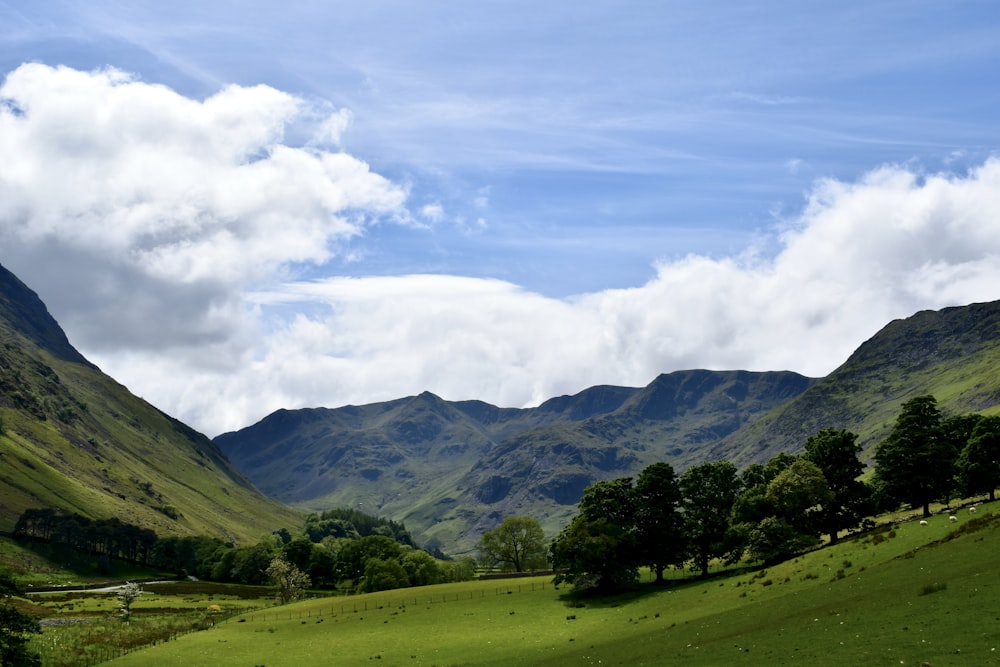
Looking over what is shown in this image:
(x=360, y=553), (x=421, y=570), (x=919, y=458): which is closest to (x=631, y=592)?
(x=919, y=458)

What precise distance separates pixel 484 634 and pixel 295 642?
891 inches

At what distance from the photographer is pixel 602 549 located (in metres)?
96.3

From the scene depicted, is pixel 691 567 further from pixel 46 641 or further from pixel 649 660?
pixel 46 641

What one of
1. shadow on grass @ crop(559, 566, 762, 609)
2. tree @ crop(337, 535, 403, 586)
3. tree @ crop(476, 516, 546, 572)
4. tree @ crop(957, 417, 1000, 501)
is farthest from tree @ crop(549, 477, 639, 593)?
tree @ crop(337, 535, 403, 586)

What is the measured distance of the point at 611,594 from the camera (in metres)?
95.9

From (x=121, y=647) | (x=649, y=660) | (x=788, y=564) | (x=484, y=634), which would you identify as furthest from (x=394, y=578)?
Answer: (x=649, y=660)

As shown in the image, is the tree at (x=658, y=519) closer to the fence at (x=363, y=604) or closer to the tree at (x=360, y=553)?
the fence at (x=363, y=604)

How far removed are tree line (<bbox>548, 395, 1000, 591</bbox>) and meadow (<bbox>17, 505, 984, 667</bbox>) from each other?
4.80 meters

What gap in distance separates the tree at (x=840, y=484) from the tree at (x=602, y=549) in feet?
86.1

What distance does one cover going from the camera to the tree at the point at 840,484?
93.4m

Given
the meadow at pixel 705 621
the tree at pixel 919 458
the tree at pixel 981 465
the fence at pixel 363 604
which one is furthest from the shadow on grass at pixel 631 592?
the tree at pixel 981 465

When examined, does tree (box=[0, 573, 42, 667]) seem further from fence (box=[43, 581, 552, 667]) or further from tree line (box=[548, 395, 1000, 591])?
tree line (box=[548, 395, 1000, 591])

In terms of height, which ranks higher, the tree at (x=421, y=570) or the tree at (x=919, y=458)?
the tree at (x=919, y=458)

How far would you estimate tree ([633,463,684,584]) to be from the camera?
100062 mm
